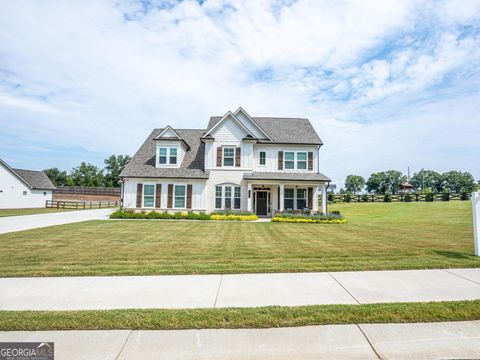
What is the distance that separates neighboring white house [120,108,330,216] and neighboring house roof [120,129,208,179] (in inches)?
3.4

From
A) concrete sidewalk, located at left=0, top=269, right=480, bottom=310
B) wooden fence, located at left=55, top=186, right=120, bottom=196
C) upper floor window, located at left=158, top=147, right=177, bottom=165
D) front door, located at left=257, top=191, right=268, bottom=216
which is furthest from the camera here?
wooden fence, located at left=55, top=186, right=120, bottom=196

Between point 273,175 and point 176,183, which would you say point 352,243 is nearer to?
point 273,175

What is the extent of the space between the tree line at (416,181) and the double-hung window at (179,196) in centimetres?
10687

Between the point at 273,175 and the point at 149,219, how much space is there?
10.9 metres

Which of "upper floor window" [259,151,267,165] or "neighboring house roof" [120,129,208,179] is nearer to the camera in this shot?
"neighboring house roof" [120,129,208,179]

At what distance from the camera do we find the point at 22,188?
3703 cm

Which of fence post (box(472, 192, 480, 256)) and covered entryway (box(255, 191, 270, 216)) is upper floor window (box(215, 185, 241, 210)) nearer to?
covered entryway (box(255, 191, 270, 216))

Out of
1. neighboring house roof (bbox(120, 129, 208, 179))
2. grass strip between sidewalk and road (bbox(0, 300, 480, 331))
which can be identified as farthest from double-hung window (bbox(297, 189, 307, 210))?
grass strip between sidewalk and road (bbox(0, 300, 480, 331))

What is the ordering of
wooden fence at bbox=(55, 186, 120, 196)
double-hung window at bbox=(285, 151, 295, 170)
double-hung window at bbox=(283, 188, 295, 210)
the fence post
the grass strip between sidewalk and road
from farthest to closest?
wooden fence at bbox=(55, 186, 120, 196) < double-hung window at bbox=(285, 151, 295, 170) < double-hung window at bbox=(283, 188, 295, 210) < the fence post < the grass strip between sidewalk and road

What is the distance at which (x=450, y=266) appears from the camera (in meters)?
6.85

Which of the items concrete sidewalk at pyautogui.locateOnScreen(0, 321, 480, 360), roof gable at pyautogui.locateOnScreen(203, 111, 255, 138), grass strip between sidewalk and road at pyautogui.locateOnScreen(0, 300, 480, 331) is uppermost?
roof gable at pyautogui.locateOnScreen(203, 111, 255, 138)

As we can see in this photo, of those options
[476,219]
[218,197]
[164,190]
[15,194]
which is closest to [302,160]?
[218,197]

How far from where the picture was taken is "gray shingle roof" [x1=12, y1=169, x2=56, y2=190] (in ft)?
125

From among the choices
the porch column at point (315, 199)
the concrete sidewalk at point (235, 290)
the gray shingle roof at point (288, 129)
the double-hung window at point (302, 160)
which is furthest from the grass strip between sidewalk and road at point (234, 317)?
the gray shingle roof at point (288, 129)
